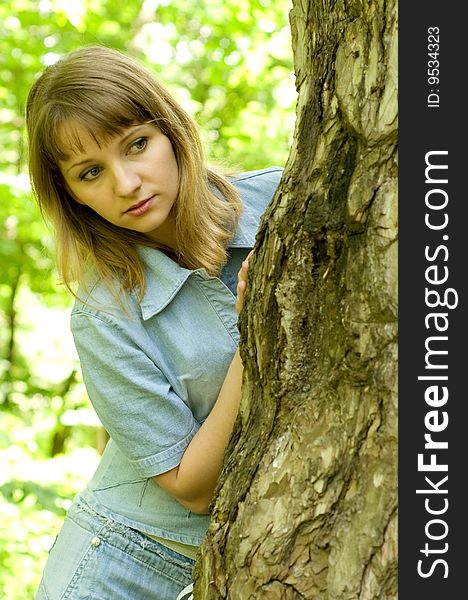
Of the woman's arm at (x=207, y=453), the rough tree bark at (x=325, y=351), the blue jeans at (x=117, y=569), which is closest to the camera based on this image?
the rough tree bark at (x=325, y=351)

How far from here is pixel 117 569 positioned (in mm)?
1832

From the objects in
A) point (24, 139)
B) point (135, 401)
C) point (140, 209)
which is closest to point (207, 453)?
point (135, 401)

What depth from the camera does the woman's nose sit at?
66.9 inches

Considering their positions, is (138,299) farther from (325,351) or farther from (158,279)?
(325,351)

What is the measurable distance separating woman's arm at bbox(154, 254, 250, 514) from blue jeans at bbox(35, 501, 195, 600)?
7.3 inches

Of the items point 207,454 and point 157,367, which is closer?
point 207,454

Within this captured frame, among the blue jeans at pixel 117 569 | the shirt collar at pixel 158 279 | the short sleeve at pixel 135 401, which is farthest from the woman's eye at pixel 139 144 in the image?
the blue jeans at pixel 117 569

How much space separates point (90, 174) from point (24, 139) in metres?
4.76

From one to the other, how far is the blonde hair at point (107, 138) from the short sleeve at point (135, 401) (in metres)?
0.13

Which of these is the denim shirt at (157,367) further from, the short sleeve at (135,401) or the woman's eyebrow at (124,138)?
the woman's eyebrow at (124,138)

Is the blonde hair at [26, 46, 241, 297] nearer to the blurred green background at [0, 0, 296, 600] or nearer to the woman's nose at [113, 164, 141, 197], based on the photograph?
the woman's nose at [113, 164, 141, 197]

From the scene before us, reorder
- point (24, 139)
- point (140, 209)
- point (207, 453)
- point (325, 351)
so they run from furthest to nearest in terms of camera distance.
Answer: point (24, 139) → point (140, 209) → point (207, 453) → point (325, 351)

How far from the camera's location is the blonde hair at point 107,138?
68.7 inches

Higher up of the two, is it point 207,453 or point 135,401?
point 135,401
